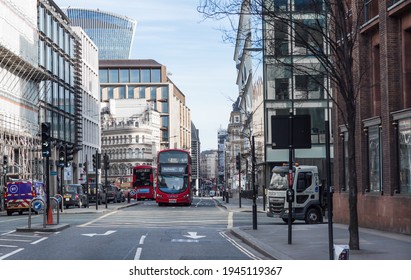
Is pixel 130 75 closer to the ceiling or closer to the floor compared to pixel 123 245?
closer to the ceiling

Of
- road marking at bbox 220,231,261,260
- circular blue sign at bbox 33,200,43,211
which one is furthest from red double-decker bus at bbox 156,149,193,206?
road marking at bbox 220,231,261,260

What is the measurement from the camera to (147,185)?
290 ft

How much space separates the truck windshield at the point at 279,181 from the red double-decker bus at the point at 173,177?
2441 centimetres

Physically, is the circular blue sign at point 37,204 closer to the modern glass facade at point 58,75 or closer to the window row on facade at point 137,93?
the modern glass facade at point 58,75

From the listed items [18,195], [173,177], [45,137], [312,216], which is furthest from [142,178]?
[45,137]

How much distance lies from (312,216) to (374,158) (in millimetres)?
6839

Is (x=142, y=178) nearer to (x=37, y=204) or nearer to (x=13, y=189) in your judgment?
(x=13, y=189)

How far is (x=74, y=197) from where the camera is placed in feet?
194

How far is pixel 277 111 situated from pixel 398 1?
153ft

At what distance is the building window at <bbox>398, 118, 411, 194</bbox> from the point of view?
23297mm

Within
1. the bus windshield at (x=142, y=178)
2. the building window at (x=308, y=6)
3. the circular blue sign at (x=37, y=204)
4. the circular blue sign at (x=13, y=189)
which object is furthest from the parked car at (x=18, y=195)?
the bus windshield at (x=142, y=178)

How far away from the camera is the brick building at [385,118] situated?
77.4 ft

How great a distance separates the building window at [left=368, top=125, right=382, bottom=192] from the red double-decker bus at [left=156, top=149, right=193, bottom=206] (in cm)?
3187

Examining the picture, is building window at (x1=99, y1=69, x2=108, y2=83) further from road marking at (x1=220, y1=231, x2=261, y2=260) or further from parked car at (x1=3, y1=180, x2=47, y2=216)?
road marking at (x1=220, y1=231, x2=261, y2=260)
